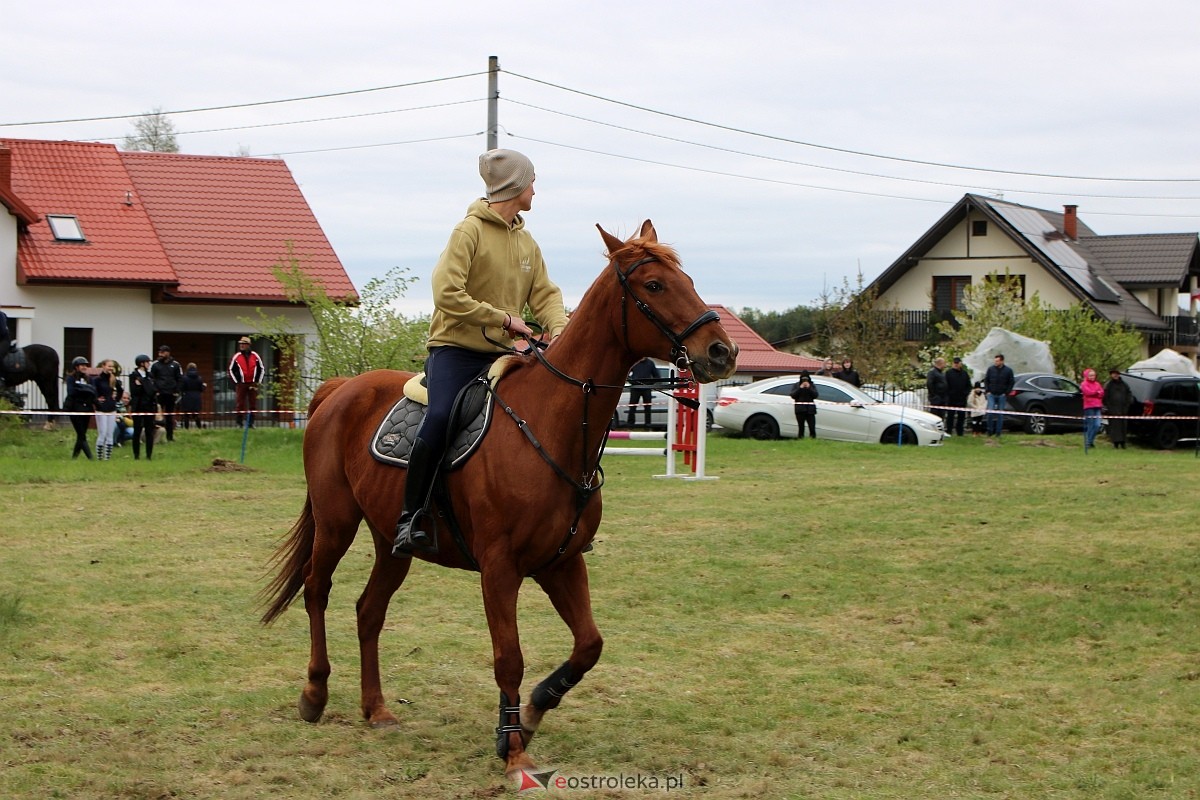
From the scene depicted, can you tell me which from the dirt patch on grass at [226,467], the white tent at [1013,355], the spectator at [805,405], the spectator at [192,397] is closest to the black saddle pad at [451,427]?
the dirt patch on grass at [226,467]

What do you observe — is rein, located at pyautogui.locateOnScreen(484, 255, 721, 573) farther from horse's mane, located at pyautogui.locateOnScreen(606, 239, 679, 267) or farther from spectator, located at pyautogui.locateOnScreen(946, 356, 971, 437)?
spectator, located at pyautogui.locateOnScreen(946, 356, 971, 437)

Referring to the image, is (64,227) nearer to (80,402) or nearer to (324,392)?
(80,402)

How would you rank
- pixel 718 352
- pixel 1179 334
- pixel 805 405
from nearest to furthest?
1. pixel 718 352
2. pixel 805 405
3. pixel 1179 334

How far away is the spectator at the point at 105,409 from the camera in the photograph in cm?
2044

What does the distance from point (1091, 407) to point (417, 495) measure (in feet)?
74.3

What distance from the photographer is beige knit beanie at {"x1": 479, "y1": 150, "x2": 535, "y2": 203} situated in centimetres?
638

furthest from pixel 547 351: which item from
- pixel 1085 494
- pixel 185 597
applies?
pixel 1085 494

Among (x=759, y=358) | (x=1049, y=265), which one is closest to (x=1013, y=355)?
(x=1049, y=265)

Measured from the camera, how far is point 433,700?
720 centimetres

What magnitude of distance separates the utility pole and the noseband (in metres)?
25.1

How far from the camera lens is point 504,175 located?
20.9 feet

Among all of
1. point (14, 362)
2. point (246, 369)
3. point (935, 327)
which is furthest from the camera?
point (935, 327)

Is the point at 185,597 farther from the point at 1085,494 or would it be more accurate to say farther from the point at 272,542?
the point at 1085,494

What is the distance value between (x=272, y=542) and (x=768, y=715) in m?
6.93
